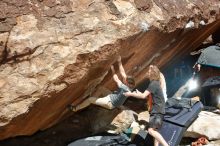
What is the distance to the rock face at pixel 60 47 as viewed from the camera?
15.8 feet

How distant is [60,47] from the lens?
16.5 feet

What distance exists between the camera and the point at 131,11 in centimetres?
573

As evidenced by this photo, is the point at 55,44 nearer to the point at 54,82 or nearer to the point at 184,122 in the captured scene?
the point at 54,82

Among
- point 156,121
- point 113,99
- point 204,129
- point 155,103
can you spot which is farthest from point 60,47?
point 204,129

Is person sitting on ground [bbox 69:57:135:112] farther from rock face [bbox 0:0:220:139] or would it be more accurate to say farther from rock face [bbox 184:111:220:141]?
rock face [bbox 184:111:220:141]

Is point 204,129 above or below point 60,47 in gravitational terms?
below

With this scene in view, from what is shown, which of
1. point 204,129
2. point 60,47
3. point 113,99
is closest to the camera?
point 60,47

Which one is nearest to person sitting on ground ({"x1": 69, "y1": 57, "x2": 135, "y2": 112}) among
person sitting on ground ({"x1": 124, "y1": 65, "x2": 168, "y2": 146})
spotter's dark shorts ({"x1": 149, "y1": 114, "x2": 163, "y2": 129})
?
person sitting on ground ({"x1": 124, "y1": 65, "x2": 168, "y2": 146})

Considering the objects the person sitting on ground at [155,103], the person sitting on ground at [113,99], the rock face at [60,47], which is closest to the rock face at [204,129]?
the person sitting on ground at [155,103]

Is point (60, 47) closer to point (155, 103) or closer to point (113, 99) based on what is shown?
point (113, 99)

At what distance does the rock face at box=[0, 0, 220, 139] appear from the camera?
15.8 ft

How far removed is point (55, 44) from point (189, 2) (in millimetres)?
2952

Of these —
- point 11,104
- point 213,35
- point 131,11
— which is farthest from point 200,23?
point 11,104

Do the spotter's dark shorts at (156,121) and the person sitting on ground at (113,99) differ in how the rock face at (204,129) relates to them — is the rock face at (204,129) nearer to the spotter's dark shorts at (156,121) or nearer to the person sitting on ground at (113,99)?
the spotter's dark shorts at (156,121)
